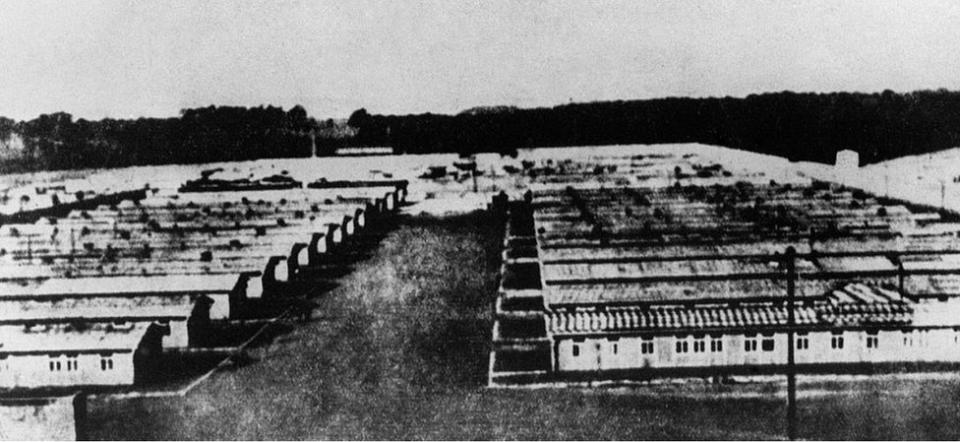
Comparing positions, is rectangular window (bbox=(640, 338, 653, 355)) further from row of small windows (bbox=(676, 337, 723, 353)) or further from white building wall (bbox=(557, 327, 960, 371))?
row of small windows (bbox=(676, 337, 723, 353))

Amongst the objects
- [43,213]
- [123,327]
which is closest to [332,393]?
[123,327]

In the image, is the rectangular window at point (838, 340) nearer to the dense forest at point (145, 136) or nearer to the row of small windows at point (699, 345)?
the row of small windows at point (699, 345)

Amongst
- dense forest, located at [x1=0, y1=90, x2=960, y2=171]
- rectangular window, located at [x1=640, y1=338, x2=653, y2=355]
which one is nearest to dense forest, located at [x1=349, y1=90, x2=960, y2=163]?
dense forest, located at [x1=0, y1=90, x2=960, y2=171]

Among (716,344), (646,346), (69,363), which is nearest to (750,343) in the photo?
(716,344)

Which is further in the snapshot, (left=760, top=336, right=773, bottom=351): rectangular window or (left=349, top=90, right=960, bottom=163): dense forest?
(left=349, top=90, right=960, bottom=163): dense forest

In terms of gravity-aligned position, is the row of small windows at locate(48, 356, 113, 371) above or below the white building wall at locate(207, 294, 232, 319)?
below

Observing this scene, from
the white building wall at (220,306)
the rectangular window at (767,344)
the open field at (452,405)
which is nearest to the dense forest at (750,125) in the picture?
the rectangular window at (767,344)
